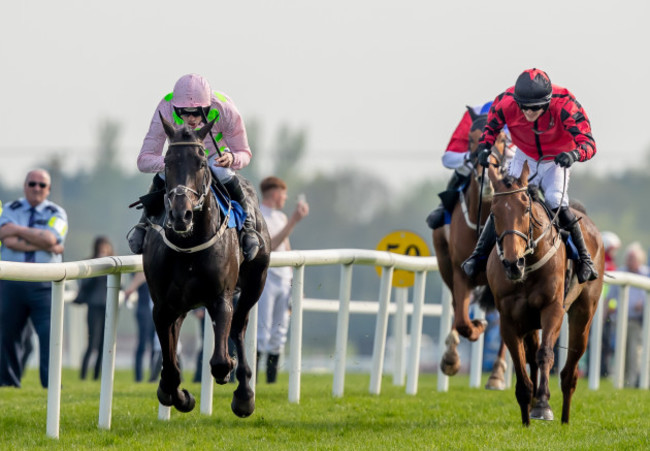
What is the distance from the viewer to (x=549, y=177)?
32.6ft

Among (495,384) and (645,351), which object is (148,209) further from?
(645,351)

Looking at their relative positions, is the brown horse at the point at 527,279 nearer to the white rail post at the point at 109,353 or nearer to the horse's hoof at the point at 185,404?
the horse's hoof at the point at 185,404

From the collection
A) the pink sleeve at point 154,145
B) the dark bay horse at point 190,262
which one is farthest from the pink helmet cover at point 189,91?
the dark bay horse at point 190,262

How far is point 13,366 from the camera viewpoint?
40.9 feet

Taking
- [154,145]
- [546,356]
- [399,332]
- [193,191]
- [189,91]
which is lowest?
[399,332]

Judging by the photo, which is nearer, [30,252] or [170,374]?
[170,374]

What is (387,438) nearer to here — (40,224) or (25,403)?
(25,403)

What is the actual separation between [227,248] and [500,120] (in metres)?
2.51

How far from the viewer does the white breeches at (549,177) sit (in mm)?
9812

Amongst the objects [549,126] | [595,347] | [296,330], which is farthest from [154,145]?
[595,347]

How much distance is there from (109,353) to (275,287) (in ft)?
13.3

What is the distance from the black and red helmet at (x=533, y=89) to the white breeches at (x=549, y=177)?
1.53 ft

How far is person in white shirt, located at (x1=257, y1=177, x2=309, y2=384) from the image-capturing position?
12.8 m

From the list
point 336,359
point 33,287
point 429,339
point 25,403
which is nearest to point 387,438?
point 336,359
